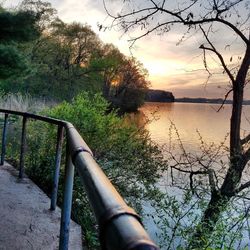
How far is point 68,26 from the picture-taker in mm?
47375

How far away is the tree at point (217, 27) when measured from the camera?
7336 millimetres

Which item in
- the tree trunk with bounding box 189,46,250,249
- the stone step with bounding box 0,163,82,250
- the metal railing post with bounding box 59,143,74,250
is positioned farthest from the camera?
the tree trunk with bounding box 189,46,250,249

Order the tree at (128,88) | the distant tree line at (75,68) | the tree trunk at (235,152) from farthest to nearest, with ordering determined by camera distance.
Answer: the tree at (128,88) → the distant tree line at (75,68) → the tree trunk at (235,152)

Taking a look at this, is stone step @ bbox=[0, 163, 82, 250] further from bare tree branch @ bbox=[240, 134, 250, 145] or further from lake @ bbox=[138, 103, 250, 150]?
bare tree branch @ bbox=[240, 134, 250, 145]

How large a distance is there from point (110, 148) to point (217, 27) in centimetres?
340

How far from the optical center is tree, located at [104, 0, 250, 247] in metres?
7.34

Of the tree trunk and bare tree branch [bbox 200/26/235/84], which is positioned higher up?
bare tree branch [bbox 200/26/235/84]

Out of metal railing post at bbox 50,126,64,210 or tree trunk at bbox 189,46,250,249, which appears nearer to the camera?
metal railing post at bbox 50,126,64,210

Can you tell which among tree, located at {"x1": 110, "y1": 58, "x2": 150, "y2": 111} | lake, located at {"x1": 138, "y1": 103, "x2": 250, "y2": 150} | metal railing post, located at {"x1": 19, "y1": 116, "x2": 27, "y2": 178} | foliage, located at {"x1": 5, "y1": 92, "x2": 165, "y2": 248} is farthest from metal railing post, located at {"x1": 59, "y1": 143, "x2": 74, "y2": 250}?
→ tree, located at {"x1": 110, "y1": 58, "x2": 150, "y2": 111}

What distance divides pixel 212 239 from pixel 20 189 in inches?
88.0

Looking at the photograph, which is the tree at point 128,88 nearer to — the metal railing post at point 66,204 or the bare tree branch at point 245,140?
the bare tree branch at point 245,140

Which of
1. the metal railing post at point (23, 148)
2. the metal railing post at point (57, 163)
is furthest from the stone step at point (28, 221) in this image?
the metal railing post at point (23, 148)

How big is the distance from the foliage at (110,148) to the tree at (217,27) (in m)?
1.23

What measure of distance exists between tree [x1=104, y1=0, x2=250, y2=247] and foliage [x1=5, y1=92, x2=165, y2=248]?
1229 mm
